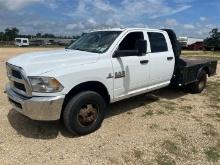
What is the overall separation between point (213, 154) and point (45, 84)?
295 cm

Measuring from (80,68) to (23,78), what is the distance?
962 mm

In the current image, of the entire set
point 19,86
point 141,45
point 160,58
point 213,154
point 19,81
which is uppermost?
point 141,45

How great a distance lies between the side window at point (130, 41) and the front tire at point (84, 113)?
1293 mm

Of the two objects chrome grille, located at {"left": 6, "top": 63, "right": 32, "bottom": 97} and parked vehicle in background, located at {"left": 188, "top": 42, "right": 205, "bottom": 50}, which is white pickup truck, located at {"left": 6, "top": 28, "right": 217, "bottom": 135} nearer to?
chrome grille, located at {"left": 6, "top": 63, "right": 32, "bottom": 97}

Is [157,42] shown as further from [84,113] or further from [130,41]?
[84,113]

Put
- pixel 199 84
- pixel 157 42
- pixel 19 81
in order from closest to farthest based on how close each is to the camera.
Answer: pixel 19 81 → pixel 157 42 → pixel 199 84

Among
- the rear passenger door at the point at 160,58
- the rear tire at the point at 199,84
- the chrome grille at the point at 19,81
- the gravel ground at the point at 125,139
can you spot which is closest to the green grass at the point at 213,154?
the gravel ground at the point at 125,139

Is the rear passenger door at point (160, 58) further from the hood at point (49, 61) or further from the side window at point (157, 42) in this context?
the hood at point (49, 61)

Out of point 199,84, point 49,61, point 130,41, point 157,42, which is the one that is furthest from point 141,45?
point 199,84

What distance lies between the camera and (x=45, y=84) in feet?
14.2

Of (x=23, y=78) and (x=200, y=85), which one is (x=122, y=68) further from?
(x=200, y=85)

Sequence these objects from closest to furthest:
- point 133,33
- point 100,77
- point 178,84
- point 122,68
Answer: point 100,77
point 122,68
point 133,33
point 178,84

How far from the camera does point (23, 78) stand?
447 centimetres

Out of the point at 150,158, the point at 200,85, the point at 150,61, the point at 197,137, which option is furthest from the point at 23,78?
the point at 200,85
